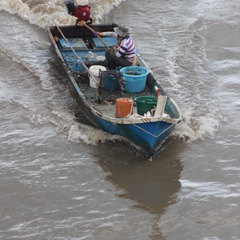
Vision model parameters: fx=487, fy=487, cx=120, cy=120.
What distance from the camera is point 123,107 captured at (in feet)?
26.1

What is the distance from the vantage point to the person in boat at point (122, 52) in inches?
360

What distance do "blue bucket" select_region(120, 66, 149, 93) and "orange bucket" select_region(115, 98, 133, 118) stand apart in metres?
1.01

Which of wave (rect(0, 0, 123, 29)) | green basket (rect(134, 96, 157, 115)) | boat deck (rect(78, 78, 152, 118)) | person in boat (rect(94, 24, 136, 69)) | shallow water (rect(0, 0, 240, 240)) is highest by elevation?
person in boat (rect(94, 24, 136, 69))

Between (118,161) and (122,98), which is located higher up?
(122,98)

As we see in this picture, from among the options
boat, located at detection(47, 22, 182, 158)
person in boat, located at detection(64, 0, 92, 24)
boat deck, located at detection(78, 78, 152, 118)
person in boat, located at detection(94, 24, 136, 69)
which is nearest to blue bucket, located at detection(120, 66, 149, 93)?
boat, located at detection(47, 22, 182, 158)

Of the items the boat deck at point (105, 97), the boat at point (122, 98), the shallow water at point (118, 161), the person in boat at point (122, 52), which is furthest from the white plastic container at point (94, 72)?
the shallow water at point (118, 161)

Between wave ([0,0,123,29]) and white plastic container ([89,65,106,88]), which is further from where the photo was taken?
wave ([0,0,123,29])

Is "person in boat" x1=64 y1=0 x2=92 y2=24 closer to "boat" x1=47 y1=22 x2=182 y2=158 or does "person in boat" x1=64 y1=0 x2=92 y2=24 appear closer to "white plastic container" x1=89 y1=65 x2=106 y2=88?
"boat" x1=47 y1=22 x2=182 y2=158

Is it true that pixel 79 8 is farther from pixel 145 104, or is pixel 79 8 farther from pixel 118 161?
pixel 118 161

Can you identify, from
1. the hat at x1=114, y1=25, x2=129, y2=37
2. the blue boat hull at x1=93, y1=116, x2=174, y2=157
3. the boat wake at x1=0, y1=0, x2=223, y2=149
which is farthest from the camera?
the hat at x1=114, y1=25, x2=129, y2=37

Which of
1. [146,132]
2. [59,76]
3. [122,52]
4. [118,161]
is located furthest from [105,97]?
[59,76]

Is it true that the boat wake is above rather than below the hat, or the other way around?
below

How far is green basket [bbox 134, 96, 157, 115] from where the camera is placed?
806 centimetres

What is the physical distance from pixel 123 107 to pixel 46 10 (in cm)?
891
